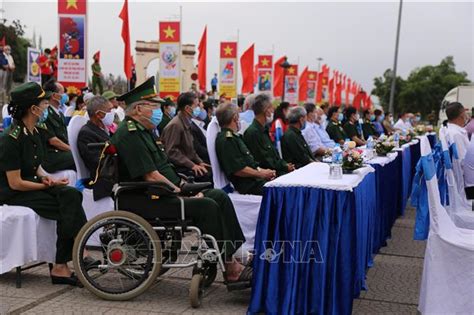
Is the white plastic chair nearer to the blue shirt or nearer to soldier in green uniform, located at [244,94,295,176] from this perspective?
soldier in green uniform, located at [244,94,295,176]

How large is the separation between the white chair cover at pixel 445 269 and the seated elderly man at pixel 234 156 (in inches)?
73.3

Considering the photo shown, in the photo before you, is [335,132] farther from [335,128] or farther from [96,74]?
[96,74]

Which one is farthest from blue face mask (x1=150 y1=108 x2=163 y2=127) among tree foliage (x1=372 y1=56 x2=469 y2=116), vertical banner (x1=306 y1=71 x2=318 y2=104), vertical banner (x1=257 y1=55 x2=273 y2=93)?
tree foliage (x1=372 y1=56 x2=469 y2=116)

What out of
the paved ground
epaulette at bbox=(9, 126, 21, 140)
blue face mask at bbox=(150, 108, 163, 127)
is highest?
blue face mask at bbox=(150, 108, 163, 127)

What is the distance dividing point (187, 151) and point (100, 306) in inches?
132

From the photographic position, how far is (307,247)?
3.93 meters

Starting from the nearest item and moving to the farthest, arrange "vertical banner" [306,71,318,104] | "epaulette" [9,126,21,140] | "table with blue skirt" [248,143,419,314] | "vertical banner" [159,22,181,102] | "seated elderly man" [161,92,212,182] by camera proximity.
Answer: "table with blue skirt" [248,143,419,314]
"epaulette" [9,126,21,140]
"seated elderly man" [161,92,212,182]
"vertical banner" [159,22,181,102]
"vertical banner" [306,71,318,104]

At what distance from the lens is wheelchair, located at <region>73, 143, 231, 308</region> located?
4.26 metres

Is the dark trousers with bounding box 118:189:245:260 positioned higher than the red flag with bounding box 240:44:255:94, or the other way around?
the red flag with bounding box 240:44:255:94

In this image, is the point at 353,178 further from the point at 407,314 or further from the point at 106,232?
the point at 106,232

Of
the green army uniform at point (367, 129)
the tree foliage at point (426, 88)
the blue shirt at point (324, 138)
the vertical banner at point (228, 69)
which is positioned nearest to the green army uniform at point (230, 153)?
the blue shirt at point (324, 138)

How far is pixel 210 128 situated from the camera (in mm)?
5504

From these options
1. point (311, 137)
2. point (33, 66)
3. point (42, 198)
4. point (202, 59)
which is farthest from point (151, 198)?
point (202, 59)

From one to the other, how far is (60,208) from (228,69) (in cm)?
1765
